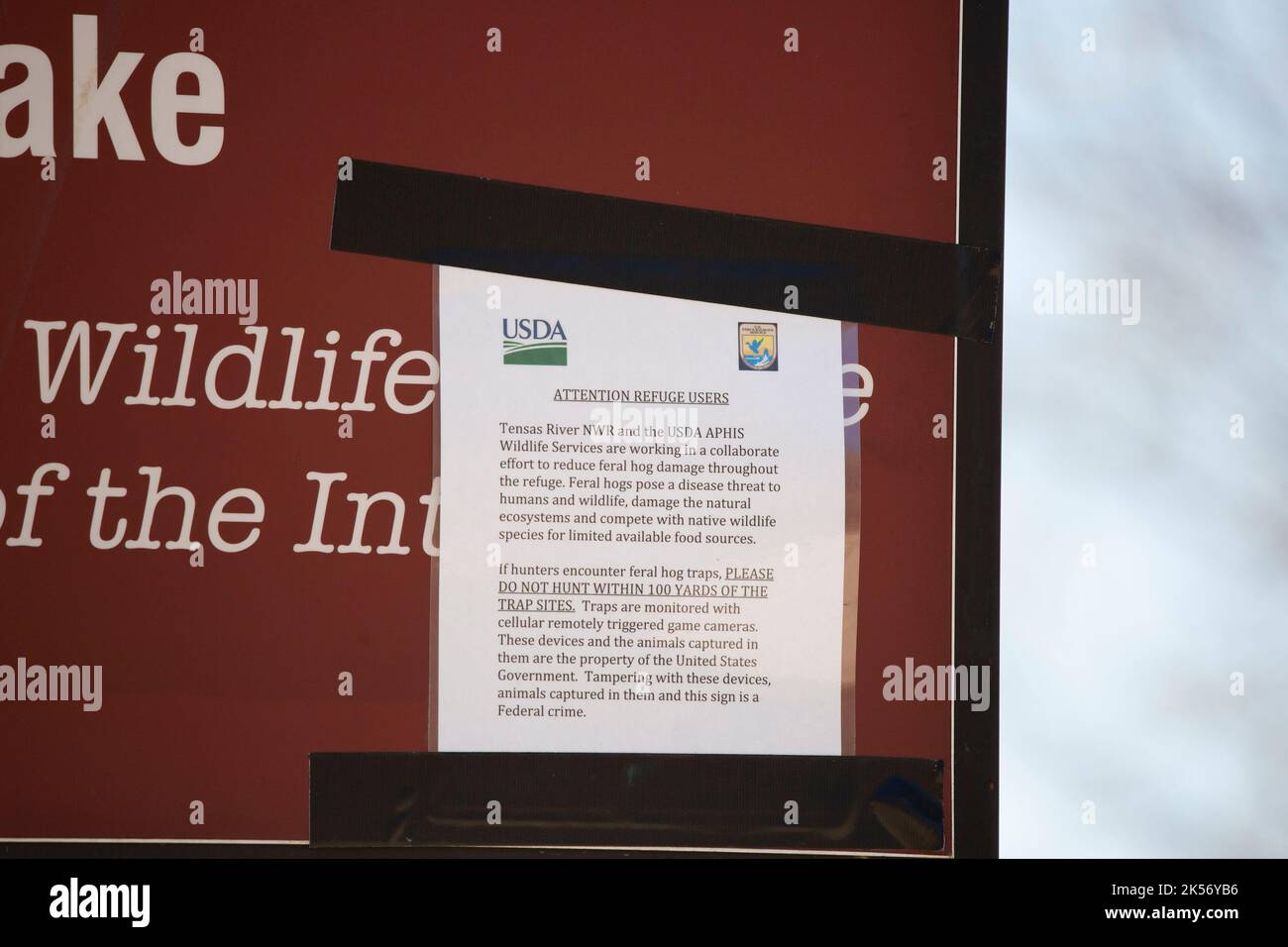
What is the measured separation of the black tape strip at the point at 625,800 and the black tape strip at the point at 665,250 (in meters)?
0.79

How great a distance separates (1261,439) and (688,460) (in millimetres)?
1020

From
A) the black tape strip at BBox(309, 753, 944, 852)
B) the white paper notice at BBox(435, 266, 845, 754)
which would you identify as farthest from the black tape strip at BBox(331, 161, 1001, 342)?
the black tape strip at BBox(309, 753, 944, 852)

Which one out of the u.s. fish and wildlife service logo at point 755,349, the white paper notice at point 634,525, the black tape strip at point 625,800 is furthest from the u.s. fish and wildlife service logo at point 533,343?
the black tape strip at point 625,800

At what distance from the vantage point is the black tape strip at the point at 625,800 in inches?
63.9

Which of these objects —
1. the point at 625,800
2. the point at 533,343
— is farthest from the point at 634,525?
the point at 625,800

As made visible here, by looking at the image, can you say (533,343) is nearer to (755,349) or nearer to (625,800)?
(755,349)

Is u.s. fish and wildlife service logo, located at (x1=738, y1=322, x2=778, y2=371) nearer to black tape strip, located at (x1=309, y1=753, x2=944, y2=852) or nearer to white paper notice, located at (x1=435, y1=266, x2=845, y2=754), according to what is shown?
white paper notice, located at (x1=435, y1=266, x2=845, y2=754)

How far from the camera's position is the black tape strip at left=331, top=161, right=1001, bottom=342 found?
163 centimetres

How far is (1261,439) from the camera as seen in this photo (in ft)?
5.55

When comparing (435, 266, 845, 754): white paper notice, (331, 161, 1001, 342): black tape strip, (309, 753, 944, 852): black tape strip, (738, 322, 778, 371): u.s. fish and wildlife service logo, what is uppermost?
(331, 161, 1001, 342): black tape strip

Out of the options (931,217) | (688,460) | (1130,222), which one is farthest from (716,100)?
(1130,222)

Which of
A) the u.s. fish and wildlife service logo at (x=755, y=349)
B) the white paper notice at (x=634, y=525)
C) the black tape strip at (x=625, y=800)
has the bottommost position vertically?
the black tape strip at (x=625, y=800)

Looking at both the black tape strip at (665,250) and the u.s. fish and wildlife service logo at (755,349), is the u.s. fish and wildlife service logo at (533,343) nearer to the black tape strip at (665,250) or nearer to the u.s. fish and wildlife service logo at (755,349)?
the black tape strip at (665,250)

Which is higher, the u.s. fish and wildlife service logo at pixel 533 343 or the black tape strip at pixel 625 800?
the u.s. fish and wildlife service logo at pixel 533 343
